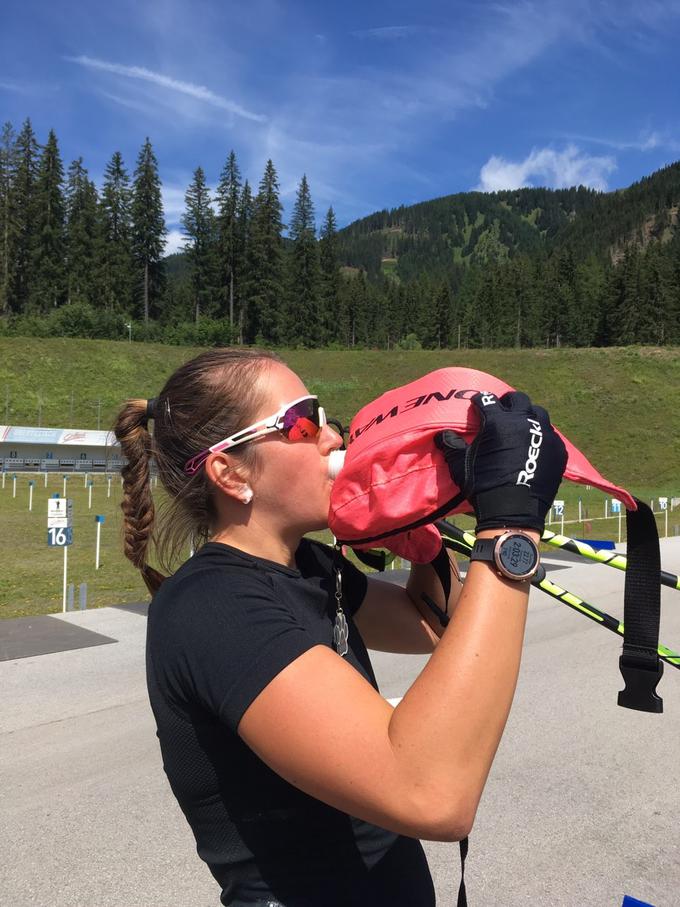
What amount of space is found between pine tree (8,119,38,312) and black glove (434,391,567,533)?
3266 inches

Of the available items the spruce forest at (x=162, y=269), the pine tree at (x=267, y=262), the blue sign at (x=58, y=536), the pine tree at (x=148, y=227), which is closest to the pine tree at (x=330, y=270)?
the spruce forest at (x=162, y=269)

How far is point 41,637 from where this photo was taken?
7.51 m

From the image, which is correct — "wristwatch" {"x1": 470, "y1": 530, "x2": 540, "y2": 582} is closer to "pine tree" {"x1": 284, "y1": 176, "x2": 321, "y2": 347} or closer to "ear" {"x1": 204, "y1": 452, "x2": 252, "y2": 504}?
"ear" {"x1": 204, "y1": 452, "x2": 252, "y2": 504}

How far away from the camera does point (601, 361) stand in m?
59.2

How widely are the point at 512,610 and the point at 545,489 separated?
22 centimetres

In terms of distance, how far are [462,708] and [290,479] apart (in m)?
A: 0.62

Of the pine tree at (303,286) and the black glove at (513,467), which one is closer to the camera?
the black glove at (513,467)

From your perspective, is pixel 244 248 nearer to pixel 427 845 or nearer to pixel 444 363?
pixel 444 363

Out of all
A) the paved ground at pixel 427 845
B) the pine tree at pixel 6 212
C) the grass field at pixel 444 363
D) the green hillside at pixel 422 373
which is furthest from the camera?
the pine tree at pixel 6 212

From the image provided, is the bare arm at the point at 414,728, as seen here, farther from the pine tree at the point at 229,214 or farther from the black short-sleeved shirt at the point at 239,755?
the pine tree at the point at 229,214

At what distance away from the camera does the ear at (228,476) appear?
4.93ft

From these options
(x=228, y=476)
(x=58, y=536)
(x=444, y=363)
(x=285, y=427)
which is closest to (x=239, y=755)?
(x=228, y=476)

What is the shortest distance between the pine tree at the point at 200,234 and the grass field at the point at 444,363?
17441 millimetres

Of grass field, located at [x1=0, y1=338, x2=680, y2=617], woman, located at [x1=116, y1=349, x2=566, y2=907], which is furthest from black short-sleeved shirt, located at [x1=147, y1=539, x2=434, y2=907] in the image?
grass field, located at [x1=0, y1=338, x2=680, y2=617]
